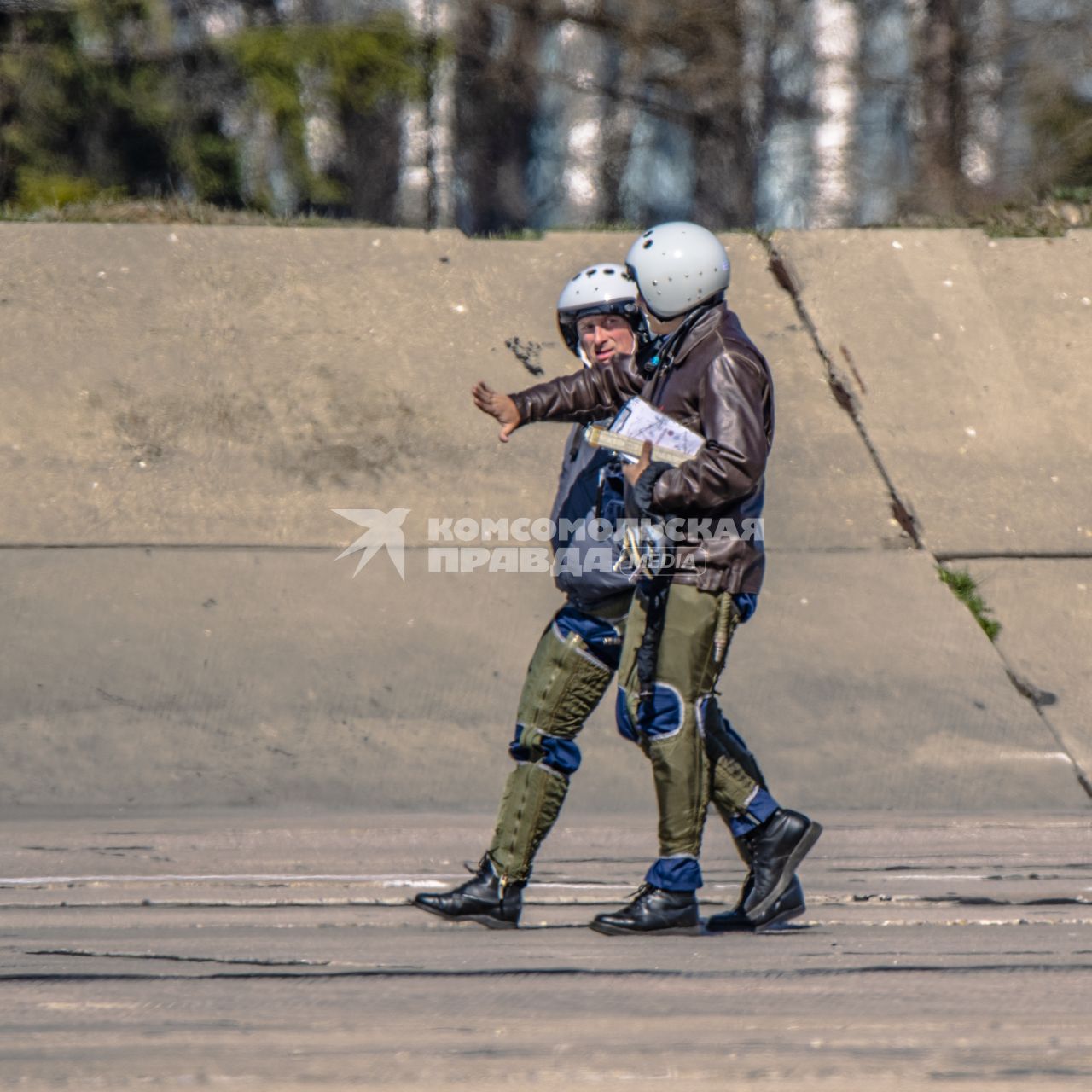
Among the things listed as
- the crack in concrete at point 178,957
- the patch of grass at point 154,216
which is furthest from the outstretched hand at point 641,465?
the patch of grass at point 154,216

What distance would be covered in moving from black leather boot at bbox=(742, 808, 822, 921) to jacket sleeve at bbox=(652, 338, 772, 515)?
939 mm

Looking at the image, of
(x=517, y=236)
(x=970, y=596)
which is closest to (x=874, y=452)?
(x=970, y=596)

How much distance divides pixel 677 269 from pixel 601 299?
1.57ft

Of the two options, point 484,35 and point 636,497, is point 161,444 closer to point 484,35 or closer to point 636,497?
point 636,497

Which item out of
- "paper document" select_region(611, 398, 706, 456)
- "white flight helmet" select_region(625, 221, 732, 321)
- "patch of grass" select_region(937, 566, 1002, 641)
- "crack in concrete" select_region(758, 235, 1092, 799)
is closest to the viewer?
"paper document" select_region(611, 398, 706, 456)

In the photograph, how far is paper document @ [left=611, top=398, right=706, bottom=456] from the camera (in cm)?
519

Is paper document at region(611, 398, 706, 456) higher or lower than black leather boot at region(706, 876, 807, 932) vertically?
higher

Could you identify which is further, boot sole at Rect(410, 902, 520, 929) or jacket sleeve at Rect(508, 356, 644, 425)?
jacket sleeve at Rect(508, 356, 644, 425)

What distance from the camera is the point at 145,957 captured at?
4.93 m

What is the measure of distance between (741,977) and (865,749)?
11.5 feet

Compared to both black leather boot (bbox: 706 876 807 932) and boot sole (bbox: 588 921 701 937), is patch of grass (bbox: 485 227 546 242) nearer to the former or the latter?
black leather boot (bbox: 706 876 807 932)

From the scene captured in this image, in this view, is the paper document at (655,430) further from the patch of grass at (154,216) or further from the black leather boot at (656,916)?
the patch of grass at (154,216)

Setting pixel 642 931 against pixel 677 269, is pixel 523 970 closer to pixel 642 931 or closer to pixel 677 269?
pixel 642 931

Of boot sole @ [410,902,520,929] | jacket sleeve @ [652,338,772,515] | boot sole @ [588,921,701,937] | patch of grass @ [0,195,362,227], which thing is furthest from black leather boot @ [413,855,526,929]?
patch of grass @ [0,195,362,227]
